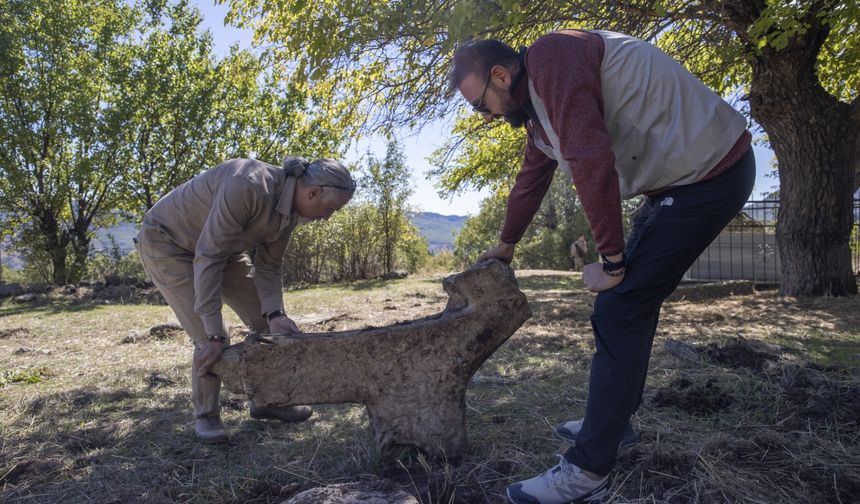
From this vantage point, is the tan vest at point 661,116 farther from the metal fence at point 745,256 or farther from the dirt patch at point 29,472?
the metal fence at point 745,256

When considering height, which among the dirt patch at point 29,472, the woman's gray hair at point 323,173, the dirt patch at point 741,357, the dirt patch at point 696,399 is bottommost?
the dirt patch at point 29,472

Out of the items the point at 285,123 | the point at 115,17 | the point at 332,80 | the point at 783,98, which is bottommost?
the point at 783,98

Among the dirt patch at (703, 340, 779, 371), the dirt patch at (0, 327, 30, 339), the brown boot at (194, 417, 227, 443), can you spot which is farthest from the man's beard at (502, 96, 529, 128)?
the dirt patch at (0, 327, 30, 339)

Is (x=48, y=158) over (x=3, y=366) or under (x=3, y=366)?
over

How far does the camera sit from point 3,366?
5949 millimetres

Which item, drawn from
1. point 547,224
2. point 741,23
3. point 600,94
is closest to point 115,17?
point 741,23

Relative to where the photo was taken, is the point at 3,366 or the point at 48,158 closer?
the point at 3,366

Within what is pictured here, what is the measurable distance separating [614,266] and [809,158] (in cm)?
706

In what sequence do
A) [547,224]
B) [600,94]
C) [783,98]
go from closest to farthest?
[600,94]
[783,98]
[547,224]

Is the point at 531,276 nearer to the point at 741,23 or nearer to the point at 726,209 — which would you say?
the point at 741,23

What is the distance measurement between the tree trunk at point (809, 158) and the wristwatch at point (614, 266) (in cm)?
675

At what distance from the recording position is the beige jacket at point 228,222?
10.1 feet

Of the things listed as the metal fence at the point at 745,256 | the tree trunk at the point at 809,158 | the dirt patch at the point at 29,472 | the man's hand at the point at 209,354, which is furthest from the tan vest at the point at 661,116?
the metal fence at the point at 745,256

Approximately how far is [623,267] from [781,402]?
1815 millimetres
